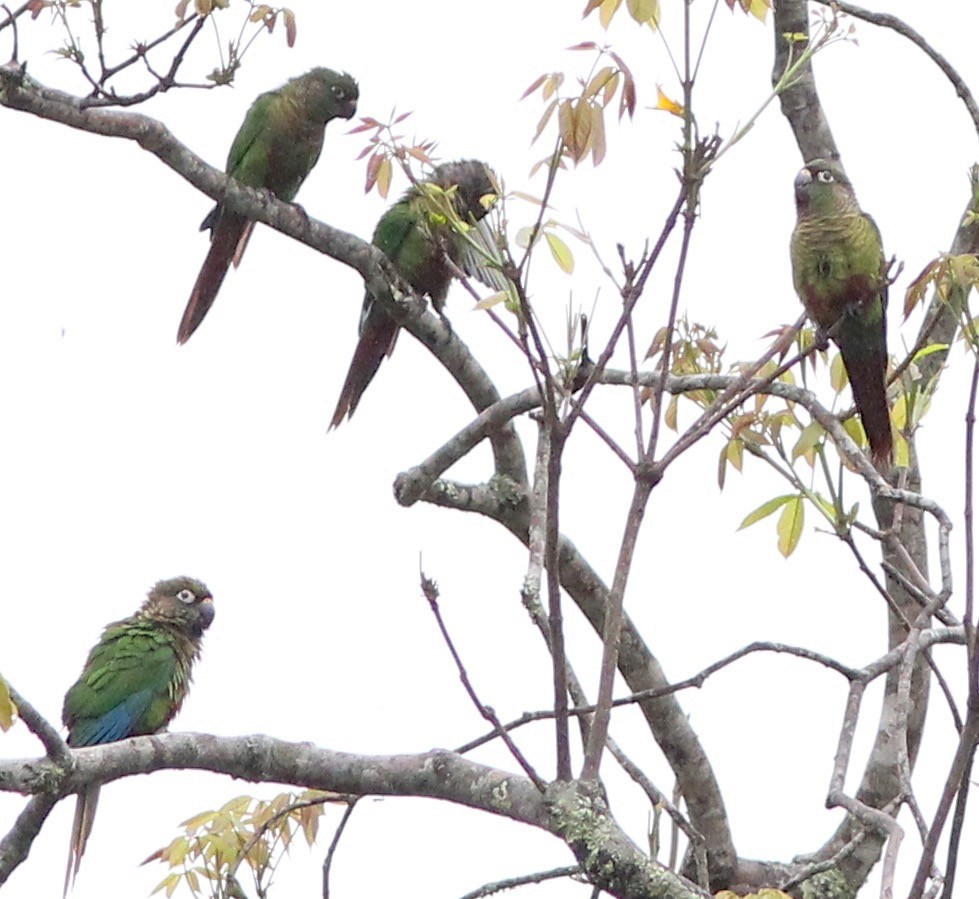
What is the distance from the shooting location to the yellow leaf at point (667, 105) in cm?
185

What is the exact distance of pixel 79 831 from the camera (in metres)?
3.63

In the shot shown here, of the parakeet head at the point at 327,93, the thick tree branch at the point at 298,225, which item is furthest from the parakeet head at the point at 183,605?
the parakeet head at the point at 327,93

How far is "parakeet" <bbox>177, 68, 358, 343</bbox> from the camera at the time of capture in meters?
4.46

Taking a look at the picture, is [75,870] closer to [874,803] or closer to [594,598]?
[594,598]

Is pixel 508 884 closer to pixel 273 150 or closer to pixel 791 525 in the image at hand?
pixel 791 525

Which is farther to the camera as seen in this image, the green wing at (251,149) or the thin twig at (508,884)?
the green wing at (251,149)

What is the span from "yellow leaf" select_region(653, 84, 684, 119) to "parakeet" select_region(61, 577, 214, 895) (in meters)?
2.79

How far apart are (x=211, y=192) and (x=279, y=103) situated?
1656mm

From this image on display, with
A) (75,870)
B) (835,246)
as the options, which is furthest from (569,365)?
(75,870)

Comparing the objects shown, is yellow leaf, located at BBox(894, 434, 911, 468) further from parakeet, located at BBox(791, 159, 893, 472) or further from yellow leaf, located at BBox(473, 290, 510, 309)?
yellow leaf, located at BBox(473, 290, 510, 309)

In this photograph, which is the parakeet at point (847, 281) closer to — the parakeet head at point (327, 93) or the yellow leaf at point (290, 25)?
the yellow leaf at point (290, 25)

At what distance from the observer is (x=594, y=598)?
332 centimetres

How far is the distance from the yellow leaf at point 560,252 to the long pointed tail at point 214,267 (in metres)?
2.18

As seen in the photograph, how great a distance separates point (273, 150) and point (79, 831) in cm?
234
